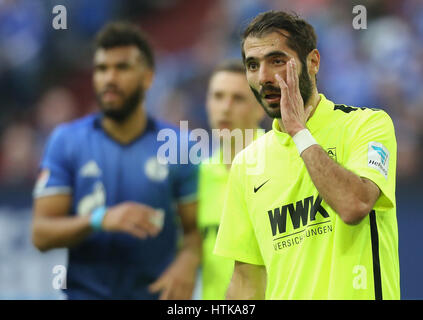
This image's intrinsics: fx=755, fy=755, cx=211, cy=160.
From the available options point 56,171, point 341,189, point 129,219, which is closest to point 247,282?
point 341,189

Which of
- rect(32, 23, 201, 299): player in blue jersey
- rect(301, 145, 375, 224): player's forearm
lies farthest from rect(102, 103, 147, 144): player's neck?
rect(301, 145, 375, 224): player's forearm

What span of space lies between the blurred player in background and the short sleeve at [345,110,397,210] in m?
2.86

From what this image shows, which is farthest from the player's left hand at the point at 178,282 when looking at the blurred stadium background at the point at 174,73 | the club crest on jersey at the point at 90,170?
the blurred stadium background at the point at 174,73

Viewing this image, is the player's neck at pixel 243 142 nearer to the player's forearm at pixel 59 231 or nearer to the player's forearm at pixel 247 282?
the player's forearm at pixel 59 231

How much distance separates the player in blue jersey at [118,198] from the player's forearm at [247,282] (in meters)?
1.78

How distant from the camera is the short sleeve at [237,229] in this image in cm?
377

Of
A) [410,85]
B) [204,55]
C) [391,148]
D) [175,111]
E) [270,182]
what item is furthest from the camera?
[204,55]

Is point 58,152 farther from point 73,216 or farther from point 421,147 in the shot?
point 421,147

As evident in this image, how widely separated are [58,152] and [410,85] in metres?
5.42

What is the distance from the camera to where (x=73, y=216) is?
19.2ft

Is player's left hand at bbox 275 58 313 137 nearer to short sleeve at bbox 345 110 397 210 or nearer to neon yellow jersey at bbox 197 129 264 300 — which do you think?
short sleeve at bbox 345 110 397 210

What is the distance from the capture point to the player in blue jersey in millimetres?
5730

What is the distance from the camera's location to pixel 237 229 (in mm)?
3809
